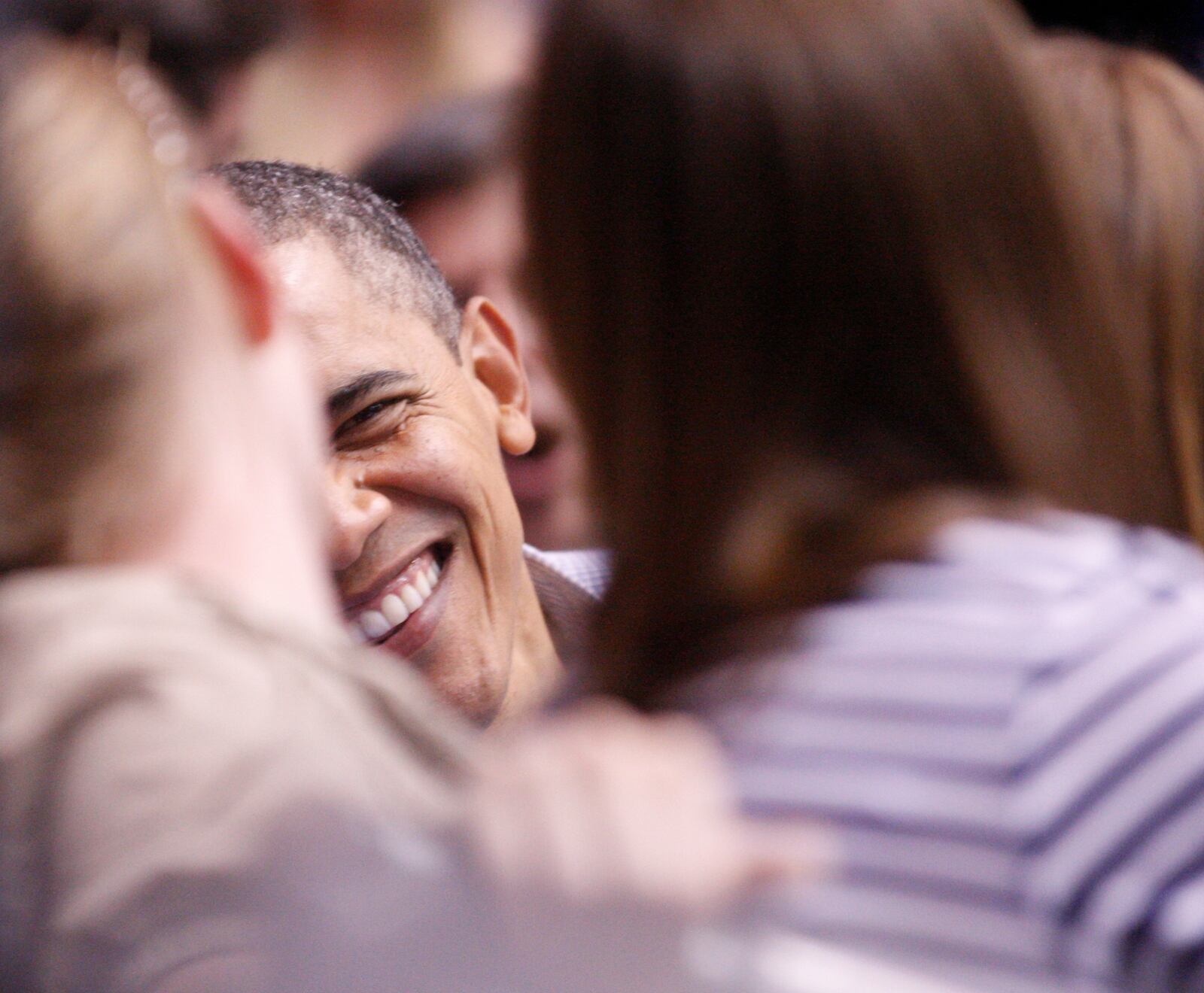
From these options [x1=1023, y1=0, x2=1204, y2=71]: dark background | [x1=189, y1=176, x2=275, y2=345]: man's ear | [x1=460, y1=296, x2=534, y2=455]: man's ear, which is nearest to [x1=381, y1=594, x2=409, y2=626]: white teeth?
[x1=460, y1=296, x2=534, y2=455]: man's ear

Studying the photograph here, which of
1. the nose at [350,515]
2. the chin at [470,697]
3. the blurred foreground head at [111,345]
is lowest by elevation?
the chin at [470,697]

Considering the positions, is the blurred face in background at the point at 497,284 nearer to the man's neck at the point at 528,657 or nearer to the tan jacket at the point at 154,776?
the man's neck at the point at 528,657

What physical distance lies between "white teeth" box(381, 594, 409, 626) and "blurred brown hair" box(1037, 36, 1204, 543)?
0.66 m

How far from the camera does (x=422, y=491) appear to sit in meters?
1.28

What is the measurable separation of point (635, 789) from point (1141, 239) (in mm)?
552

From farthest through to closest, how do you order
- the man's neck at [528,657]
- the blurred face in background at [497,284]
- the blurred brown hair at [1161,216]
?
the blurred face in background at [497,284]
the man's neck at [528,657]
the blurred brown hair at [1161,216]

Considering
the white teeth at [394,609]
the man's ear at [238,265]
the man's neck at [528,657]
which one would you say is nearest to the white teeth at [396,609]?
the white teeth at [394,609]

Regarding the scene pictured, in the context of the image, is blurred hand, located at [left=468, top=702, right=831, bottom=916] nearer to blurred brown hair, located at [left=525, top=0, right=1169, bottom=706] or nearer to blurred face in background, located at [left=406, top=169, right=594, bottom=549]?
blurred brown hair, located at [left=525, top=0, right=1169, bottom=706]

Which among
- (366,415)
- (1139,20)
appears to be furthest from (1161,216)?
(1139,20)

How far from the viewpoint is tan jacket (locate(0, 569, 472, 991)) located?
571 millimetres

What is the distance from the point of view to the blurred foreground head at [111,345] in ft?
1.92

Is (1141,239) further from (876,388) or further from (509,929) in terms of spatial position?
(509,929)

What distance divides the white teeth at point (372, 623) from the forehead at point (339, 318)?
208 millimetres

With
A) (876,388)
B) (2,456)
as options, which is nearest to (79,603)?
(2,456)
